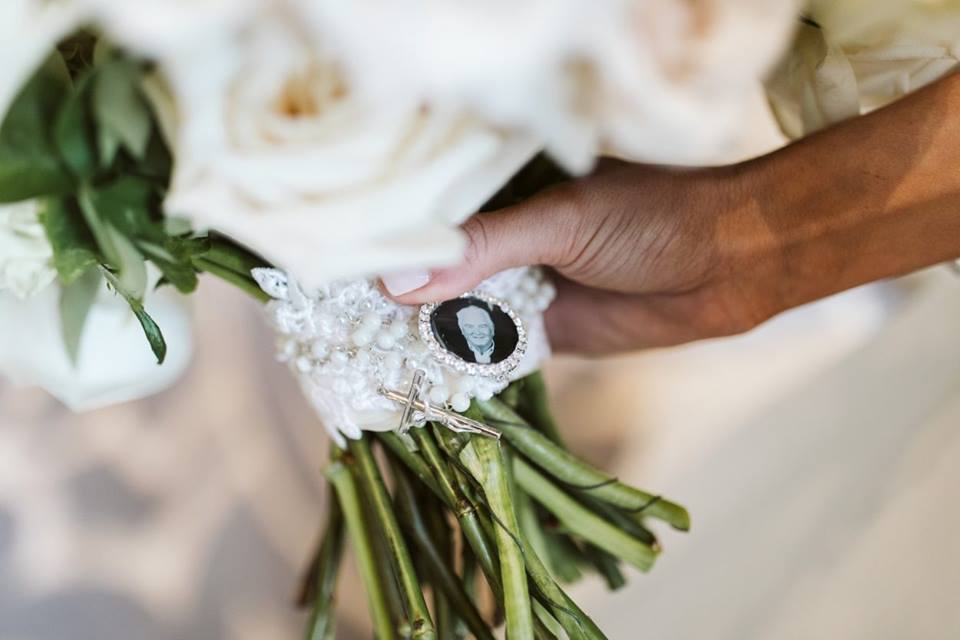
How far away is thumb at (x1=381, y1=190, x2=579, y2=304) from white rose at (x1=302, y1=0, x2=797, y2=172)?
7.1 inches

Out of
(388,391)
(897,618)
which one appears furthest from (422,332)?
(897,618)

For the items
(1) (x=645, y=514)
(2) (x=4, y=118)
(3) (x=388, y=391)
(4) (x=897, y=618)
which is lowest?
(4) (x=897, y=618)

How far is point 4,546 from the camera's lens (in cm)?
59

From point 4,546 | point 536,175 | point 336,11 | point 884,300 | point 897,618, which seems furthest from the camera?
point 884,300

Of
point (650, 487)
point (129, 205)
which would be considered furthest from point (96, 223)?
point (650, 487)

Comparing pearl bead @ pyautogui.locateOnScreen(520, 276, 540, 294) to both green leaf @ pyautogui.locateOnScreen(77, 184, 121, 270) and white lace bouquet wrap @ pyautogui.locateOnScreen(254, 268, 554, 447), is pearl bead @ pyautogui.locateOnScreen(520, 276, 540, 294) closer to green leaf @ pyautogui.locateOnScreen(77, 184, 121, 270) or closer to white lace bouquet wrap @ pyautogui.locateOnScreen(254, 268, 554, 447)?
white lace bouquet wrap @ pyautogui.locateOnScreen(254, 268, 554, 447)

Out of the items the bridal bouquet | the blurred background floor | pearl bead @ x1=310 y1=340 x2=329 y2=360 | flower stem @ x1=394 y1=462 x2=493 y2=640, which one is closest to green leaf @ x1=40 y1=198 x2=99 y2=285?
the bridal bouquet

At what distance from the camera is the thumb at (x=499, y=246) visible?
411 millimetres

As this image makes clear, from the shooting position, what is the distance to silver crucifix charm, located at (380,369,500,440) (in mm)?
419

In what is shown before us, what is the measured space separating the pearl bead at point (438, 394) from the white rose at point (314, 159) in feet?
0.55

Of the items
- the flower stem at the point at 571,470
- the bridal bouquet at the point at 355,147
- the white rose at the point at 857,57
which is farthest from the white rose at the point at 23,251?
the white rose at the point at 857,57

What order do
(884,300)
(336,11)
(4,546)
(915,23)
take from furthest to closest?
1. (884,300)
2. (4,546)
3. (915,23)
4. (336,11)

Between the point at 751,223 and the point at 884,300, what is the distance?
51cm

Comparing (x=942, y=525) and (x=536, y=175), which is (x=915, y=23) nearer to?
(x=536, y=175)
